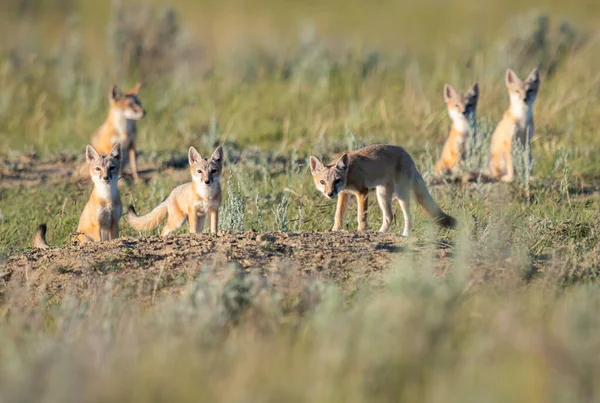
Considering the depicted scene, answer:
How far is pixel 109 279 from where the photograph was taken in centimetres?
580

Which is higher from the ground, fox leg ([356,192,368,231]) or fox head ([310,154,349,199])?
fox head ([310,154,349,199])

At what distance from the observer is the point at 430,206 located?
7949 millimetres

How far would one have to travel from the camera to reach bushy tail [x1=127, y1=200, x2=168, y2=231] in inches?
328

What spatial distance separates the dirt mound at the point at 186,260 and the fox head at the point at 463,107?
4.99 meters

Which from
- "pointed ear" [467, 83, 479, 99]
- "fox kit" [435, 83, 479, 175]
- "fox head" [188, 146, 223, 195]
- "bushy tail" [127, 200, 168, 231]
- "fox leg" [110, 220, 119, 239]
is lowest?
"fox leg" [110, 220, 119, 239]

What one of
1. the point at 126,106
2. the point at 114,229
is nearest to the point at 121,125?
the point at 126,106

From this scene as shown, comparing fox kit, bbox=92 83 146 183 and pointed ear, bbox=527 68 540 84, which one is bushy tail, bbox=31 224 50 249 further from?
pointed ear, bbox=527 68 540 84

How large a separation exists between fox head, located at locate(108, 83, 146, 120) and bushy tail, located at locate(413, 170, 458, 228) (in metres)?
4.70

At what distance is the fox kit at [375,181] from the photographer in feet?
25.6

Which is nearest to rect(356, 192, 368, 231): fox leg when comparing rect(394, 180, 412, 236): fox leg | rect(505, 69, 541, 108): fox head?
rect(394, 180, 412, 236): fox leg

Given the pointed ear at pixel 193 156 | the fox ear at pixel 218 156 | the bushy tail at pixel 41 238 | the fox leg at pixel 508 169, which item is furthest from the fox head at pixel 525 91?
→ the bushy tail at pixel 41 238

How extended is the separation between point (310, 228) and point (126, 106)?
4341mm

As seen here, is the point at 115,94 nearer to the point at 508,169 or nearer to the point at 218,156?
the point at 218,156

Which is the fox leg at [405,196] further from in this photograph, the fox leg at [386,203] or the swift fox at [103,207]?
the swift fox at [103,207]
